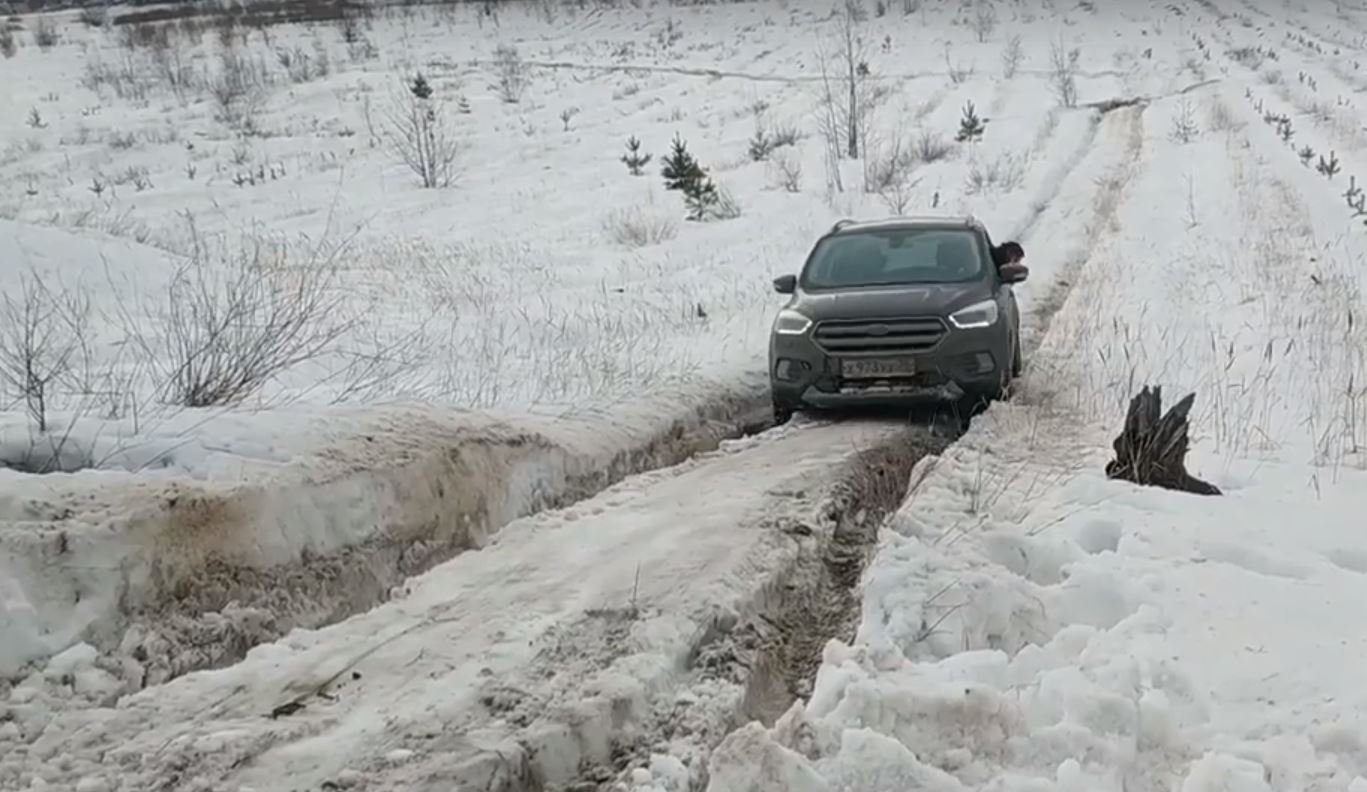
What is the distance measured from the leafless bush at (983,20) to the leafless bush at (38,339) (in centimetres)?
3863

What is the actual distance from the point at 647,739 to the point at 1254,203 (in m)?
16.8

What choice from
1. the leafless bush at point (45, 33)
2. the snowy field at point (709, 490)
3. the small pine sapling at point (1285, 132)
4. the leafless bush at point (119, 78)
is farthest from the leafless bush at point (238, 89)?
the small pine sapling at point (1285, 132)

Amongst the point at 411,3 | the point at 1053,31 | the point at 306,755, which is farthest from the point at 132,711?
the point at 411,3

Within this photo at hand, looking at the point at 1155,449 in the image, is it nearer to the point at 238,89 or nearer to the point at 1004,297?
the point at 1004,297

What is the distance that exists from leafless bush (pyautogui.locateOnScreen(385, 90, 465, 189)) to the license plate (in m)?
15.6

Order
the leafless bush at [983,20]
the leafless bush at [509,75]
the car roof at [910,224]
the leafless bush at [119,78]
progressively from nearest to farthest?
the car roof at [910,224] < the leafless bush at [119,78] < the leafless bush at [509,75] < the leafless bush at [983,20]

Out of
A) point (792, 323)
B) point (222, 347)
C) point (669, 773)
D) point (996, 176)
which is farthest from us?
point (996, 176)

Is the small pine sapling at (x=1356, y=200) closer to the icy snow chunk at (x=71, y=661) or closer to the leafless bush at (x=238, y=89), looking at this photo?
the icy snow chunk at (x=71, y=661)

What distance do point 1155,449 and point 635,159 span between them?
17752 mm

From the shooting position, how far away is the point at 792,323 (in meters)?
8.43

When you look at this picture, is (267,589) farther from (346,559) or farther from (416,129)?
(416,129)

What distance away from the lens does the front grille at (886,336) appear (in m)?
8.06

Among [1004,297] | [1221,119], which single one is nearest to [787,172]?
[1221,119]

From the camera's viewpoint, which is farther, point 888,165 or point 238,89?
point 238,89
